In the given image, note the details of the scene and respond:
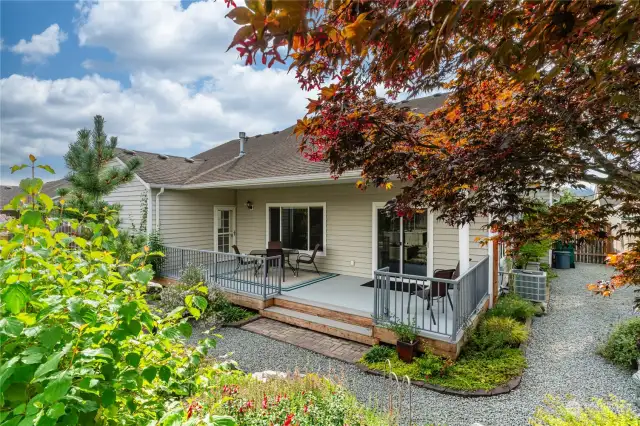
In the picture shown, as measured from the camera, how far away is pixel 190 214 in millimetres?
10281

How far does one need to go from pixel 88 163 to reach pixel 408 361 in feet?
23.6

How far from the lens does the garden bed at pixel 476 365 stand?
4.05 metres

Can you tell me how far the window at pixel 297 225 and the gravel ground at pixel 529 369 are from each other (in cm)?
393

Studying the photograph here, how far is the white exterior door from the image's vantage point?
36.0 ft

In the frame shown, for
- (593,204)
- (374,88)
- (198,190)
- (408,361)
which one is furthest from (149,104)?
(593,204)

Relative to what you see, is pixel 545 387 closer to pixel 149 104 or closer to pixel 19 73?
pixel 19 73

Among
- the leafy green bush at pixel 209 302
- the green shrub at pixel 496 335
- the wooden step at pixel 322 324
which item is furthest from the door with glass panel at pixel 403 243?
the leafy green bush at pixel 209 302

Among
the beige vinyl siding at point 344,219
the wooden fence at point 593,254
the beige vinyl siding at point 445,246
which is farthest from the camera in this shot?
the wooden fence at point 593,254

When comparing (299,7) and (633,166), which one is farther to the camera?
(633,166)

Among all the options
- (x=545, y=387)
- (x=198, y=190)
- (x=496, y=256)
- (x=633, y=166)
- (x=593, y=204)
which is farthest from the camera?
(x=198, y=190)

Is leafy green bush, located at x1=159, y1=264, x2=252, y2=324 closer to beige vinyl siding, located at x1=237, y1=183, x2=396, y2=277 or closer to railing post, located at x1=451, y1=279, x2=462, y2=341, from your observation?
beige vinyl siding, located at x1=237, y1=183, x2=396, y2=277

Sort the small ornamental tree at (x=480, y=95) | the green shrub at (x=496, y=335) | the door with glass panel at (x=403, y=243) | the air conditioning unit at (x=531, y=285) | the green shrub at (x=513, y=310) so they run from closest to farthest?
the small ornamental tree at (x=480, y=95) < the green shrub at (x=496, y=335) < the green shrub at (x=513, y=310) < the air conditioning unit at (x=531, y=285) < the door with glass panel at (x=403, y=243)

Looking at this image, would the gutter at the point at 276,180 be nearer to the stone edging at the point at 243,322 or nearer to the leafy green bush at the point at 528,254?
the stone edging at the point at 243,322

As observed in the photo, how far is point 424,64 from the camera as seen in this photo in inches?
49.9
